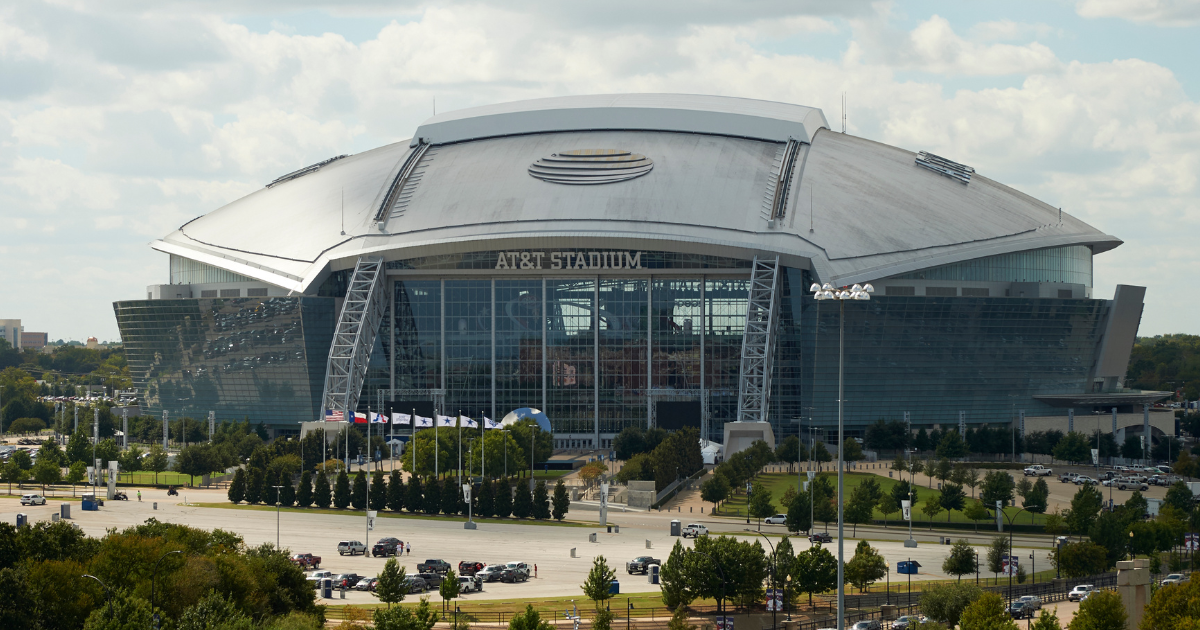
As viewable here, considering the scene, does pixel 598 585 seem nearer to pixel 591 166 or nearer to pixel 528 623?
pixel 528 623

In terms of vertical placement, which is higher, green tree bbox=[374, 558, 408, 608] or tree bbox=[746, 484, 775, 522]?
tree bbox=[746, 484, 775, 522]

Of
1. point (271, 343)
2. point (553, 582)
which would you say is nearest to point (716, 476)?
point (553, 582)

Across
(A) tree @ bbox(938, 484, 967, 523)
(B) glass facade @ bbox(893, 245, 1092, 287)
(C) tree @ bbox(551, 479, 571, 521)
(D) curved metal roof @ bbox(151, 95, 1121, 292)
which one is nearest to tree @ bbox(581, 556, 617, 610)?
(C) tree @ bbox(551, 479, 571, 521)

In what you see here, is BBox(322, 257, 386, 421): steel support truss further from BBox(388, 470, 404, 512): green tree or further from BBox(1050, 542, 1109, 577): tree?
BBox(1050, 542, 1109, 577): tree

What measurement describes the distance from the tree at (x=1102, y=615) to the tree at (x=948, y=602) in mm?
5074

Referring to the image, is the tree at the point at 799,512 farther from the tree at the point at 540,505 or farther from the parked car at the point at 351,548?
the parked car at the point at 351,548

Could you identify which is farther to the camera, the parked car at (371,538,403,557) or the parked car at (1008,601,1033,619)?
the parked car at (371,538,403,557)

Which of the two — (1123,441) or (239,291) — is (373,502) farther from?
(1123,441)

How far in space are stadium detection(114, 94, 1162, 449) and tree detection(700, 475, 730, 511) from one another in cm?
2953

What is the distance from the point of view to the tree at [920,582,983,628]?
192 ft

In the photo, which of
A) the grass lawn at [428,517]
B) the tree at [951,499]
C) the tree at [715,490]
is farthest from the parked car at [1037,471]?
the grass lawn at [428,517]

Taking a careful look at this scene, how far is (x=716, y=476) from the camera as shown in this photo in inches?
4053

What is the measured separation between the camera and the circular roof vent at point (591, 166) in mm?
145000

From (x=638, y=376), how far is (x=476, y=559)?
6969cm
